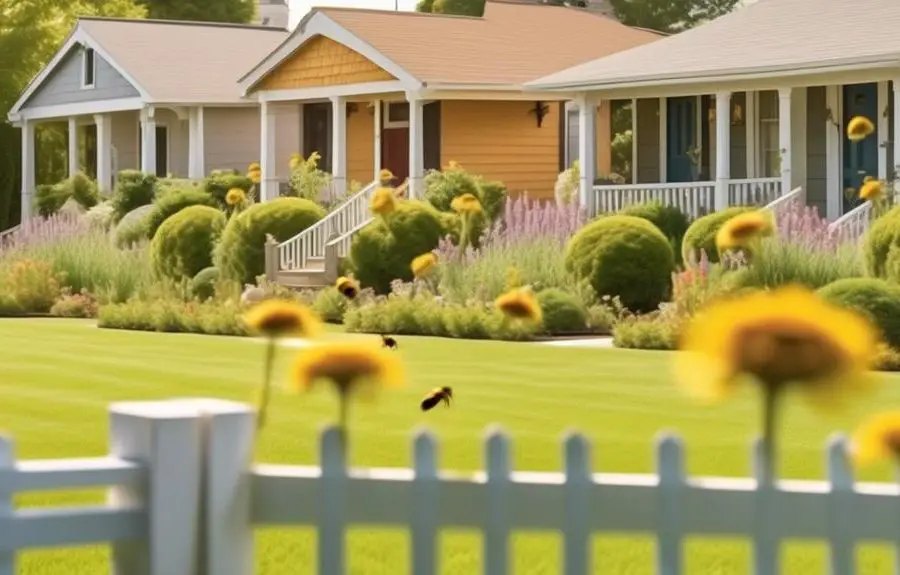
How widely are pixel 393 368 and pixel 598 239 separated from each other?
19.3 metres

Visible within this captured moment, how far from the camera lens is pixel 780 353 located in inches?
127

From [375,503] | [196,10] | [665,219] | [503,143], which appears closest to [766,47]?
[665,219]

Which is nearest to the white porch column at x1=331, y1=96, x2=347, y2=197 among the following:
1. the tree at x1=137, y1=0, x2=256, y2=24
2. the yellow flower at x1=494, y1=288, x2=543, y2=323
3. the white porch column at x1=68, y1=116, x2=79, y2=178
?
the white porch column at x1=68, y1=116, x2=79, y2=178

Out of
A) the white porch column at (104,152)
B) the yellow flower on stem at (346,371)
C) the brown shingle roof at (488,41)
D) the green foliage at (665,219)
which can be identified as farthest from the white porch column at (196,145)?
the yellow flower on stem at (346,371)

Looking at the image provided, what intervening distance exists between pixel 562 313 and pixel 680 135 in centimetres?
1347

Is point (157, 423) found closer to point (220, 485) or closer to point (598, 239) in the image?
point (220, 485)

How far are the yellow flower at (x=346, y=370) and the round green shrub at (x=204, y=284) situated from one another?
2341 centimetres

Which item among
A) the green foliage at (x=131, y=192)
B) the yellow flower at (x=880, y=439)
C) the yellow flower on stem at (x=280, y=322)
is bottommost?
the yellow flower at (x=880, y=439)

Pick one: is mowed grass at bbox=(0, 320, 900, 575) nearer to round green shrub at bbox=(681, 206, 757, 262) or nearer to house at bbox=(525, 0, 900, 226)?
round green shrub at bbox=(681, 206, 757, 262)

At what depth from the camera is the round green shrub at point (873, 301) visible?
17219mm

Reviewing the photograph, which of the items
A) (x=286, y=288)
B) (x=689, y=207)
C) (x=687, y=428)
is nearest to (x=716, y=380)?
(x=687, y=428)

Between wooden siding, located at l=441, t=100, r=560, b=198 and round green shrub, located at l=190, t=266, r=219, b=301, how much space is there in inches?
379

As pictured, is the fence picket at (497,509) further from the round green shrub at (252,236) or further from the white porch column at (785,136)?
the white porch column at (785,136)

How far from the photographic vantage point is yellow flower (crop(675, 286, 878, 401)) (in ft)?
10.6
